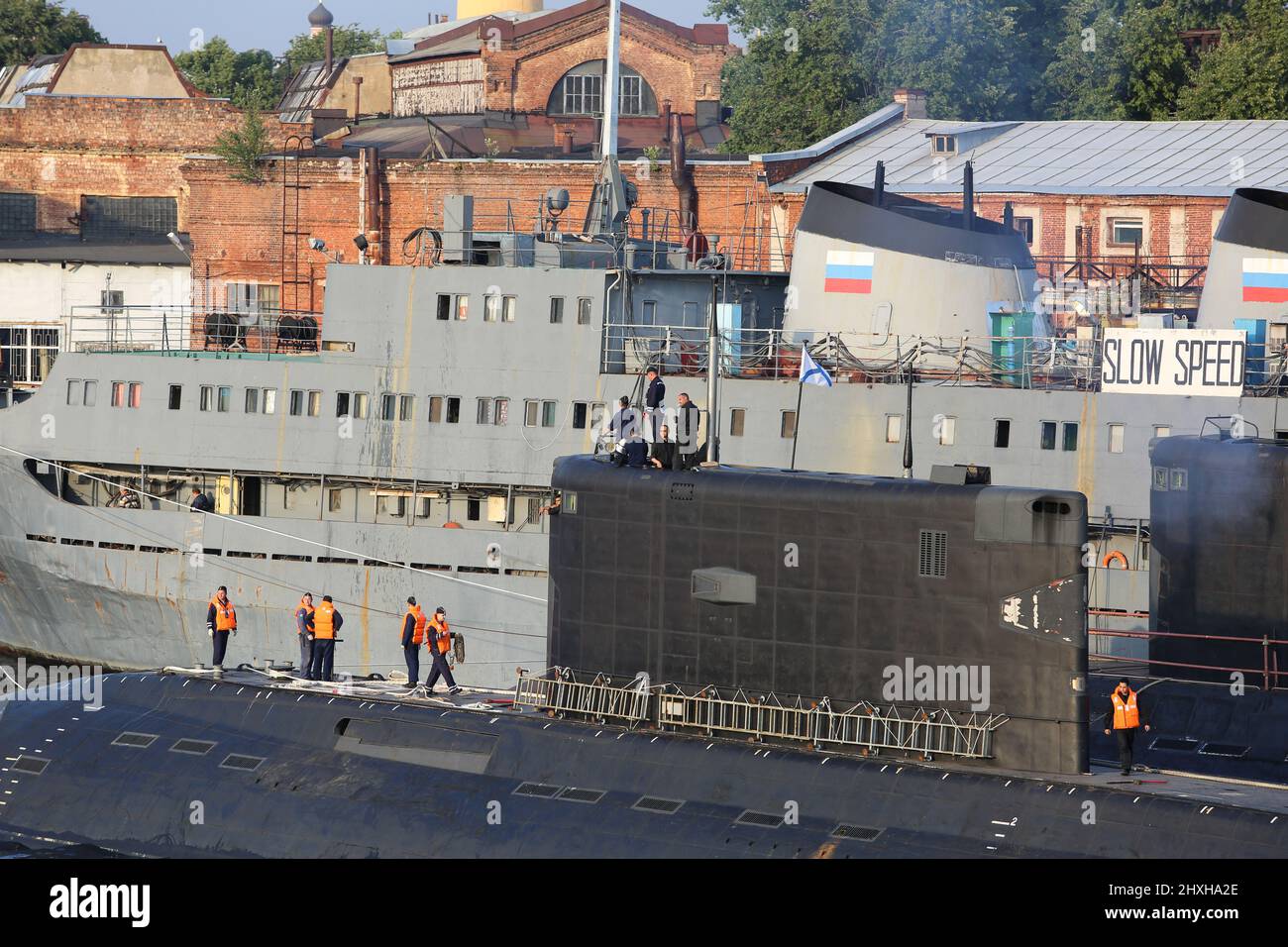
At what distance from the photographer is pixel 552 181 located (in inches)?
1954

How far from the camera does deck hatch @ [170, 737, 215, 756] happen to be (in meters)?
19.5

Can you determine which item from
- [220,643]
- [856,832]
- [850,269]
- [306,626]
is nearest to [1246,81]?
[850,269]

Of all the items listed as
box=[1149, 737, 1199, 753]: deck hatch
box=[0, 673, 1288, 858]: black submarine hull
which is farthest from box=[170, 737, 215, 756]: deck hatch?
box=[1149, 737, 1199, 753]: deck hatch

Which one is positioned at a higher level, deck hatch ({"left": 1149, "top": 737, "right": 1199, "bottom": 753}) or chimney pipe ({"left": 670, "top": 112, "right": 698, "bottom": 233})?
chimney pipe ({"left": 670, "top": 112, "right": 698, "bottom": 233})

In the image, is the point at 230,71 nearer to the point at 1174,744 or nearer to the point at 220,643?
the point at 220,643

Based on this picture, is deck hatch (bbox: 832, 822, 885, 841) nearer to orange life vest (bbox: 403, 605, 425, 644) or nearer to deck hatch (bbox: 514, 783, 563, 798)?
deck hatch (bbox: 514, 783, 563, 798)

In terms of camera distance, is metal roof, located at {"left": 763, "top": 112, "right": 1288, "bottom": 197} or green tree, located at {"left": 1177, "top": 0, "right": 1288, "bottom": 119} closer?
metal roof, located at {"left": 763, "top": 112, "right": 1288, "bottom": 197}

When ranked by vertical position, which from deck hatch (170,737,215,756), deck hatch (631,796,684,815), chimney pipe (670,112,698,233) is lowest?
deck hatch (170,737,215,756)

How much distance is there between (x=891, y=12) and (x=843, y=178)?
39.9 feet

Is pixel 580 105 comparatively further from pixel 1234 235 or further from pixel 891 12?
pixel 1234 235

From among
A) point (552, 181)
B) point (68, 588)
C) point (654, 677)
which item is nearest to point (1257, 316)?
point (654, 677)

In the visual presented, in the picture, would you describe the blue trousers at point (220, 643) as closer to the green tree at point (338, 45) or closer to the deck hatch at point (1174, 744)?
the deck hatch at point (1174, 744)

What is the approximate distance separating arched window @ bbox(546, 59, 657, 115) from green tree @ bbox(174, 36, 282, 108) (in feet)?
83.6
